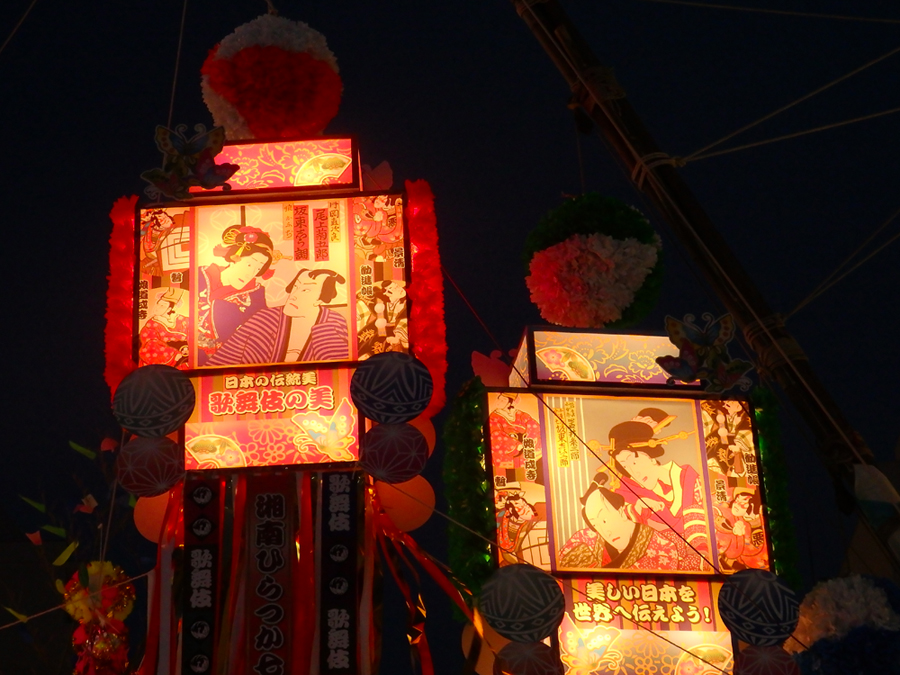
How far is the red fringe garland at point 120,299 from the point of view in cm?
711

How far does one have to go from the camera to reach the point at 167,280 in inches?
288

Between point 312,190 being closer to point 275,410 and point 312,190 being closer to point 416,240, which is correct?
point 416,240

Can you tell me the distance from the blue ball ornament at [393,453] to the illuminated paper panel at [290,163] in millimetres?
1909

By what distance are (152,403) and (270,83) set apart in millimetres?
2694

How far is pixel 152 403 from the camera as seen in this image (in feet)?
20.6

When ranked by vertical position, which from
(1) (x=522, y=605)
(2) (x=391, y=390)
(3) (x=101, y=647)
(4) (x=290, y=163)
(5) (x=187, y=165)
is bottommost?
(3) (x=101, y=647)

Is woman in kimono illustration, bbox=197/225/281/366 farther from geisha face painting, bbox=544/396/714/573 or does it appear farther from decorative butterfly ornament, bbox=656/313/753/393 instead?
decorative butterfly ornament, bbox=656/313/753/393

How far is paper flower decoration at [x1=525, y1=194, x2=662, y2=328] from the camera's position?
830cm

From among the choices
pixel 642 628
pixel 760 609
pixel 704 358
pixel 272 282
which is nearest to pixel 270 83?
pixel 272 282

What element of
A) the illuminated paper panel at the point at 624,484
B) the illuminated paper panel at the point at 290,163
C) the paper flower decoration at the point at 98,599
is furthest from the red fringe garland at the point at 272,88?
the paper flower decoration at the point at 98,599

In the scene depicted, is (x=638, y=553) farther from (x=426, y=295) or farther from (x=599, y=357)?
(x=426, y=295)

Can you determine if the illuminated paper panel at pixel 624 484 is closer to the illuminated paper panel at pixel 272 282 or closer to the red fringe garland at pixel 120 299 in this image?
the illuminated paper panel at pixel 272 282

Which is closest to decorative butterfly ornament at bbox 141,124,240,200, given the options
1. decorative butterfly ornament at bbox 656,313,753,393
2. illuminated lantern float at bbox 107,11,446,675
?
illuminated lantern float at bbox 107,11,446,675

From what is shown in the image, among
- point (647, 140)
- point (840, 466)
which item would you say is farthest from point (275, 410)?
point (840, 466)
